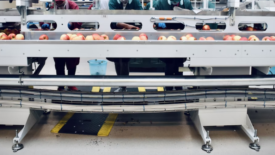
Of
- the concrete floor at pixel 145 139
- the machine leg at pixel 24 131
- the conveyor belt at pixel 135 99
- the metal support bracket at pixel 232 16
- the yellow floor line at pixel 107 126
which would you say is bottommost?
the concrete floor at pixel 145 139

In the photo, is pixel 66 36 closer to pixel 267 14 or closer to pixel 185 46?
pixel 185 46

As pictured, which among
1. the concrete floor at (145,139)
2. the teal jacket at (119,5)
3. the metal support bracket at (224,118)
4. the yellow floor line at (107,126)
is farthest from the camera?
the teal jacket at (119,5)

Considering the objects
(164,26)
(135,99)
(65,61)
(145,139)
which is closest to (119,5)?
(164,26)

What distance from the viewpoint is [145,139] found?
2.65 m

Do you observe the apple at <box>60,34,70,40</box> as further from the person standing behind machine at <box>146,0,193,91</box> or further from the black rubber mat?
the person standing behind machine at <box>146,0,193,91</box>

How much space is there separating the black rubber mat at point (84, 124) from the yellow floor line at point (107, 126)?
0.15 ft

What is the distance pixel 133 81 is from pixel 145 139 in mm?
683

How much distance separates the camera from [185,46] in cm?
224

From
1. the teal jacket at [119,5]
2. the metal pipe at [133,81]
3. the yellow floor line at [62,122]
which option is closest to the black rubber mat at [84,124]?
the yellow floor line at [62,122]

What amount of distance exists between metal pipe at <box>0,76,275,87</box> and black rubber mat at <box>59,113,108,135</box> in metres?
0.68

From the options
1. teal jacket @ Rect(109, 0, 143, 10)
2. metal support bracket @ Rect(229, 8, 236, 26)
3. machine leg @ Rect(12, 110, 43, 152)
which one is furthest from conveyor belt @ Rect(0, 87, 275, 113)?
teal jacket @ Rect(109, 0, 143, 10)

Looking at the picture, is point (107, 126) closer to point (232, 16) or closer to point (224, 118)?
point (224, 118)

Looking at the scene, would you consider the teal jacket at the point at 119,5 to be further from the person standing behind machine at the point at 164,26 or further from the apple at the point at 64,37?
the apple at the point at 64,37

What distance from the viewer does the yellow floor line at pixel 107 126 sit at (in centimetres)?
275
